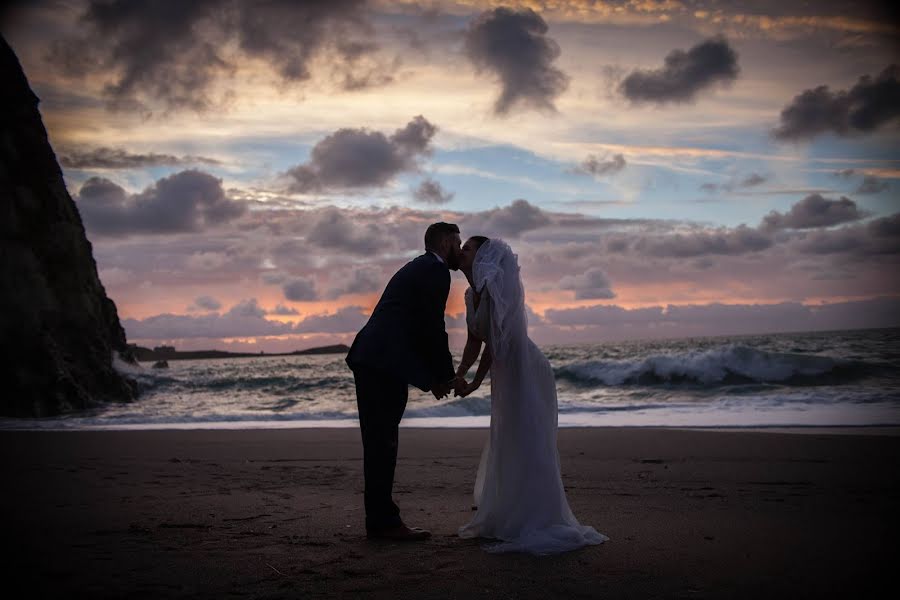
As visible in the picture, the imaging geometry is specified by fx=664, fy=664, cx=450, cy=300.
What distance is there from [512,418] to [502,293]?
0.84 meters

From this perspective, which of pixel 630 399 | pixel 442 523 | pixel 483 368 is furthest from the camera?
pixel 630 399

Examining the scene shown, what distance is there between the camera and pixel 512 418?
4.45m

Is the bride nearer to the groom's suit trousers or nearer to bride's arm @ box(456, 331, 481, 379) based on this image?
bride's arm @ box(456, 331, 481, 379)

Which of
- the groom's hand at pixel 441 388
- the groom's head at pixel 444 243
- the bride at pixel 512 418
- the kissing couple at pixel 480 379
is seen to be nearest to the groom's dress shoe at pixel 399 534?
the kissing couple at pixel 480 379

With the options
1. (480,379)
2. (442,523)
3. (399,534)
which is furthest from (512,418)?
(442,523)

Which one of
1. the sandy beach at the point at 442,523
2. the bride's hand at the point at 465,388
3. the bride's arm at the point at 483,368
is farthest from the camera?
the bride's hand at the point at 465,388

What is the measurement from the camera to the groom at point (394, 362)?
14.6 ft

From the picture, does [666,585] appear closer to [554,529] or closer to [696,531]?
[554,529]

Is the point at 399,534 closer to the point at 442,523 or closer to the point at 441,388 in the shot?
the point at 442,523

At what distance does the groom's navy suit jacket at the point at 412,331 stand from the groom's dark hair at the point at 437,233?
13 centimetres

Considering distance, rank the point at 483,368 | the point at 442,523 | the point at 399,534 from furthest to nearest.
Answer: the point at 442,523
the point at 483,368
the point at 399,534

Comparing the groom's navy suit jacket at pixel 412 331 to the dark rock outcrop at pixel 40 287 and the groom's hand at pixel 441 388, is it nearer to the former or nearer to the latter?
the groom's hand at pixel 441 388

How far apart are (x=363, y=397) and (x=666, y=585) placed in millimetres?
2216

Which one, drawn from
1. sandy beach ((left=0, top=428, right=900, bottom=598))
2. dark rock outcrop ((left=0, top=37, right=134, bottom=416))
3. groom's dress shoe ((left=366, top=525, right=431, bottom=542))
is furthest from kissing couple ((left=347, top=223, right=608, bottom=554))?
dark rock outcrop ((left=0, top=37, right=134, bottom=416))
